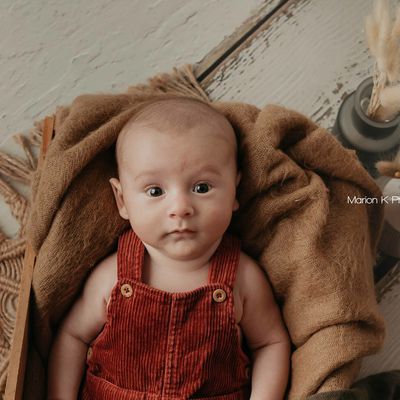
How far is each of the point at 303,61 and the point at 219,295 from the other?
A: 0.62 metres

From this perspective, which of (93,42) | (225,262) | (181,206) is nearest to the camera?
(181,206)

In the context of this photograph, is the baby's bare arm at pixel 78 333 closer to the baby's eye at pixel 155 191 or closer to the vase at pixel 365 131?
the baby's eye at pixel 155 191

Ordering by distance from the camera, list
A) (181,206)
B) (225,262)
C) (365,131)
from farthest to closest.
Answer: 1. (365,131)
2. (225,262)
3. (181,206)

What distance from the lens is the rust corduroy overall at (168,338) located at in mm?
1004

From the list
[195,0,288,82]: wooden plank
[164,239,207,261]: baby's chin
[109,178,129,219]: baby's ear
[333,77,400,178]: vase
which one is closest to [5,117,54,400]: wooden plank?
[109,178,129,219]: baby's ear

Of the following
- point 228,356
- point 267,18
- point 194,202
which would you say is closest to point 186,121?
point 194,202

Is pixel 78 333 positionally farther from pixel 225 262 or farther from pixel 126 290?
pixel 225 262

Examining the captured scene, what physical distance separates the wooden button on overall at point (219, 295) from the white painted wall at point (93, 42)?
55cm

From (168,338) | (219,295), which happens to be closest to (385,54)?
(219,295)

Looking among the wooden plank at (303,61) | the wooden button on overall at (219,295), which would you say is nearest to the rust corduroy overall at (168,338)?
the wooden button on overall at (219,295)

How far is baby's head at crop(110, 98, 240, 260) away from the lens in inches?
37.3

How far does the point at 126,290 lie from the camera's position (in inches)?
39.6

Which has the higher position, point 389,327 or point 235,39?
point 235,39

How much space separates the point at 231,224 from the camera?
111 cm
